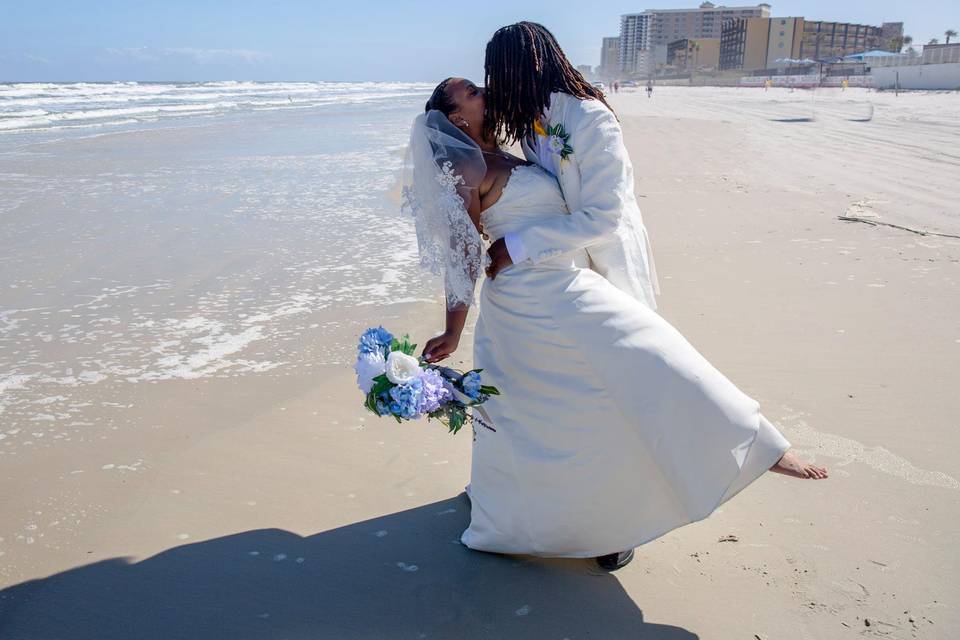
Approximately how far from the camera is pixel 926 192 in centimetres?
881

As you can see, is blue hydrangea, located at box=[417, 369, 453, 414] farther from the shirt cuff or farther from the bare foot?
the bare foot

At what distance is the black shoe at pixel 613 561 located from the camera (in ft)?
8.57

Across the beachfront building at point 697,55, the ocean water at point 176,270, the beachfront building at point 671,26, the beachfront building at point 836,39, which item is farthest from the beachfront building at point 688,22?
the ocean water at point 176,270

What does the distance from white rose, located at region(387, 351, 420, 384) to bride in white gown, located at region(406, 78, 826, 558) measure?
0.89ft

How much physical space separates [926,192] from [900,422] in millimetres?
6431

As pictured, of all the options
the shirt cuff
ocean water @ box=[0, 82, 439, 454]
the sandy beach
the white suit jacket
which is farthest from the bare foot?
ocean water @ box=[0, 82, 439, 454]

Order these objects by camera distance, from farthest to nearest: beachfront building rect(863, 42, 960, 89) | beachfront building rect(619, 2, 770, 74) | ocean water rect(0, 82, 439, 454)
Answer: beachfront building rect(619, 2, 770, 74), beachfront building rect(863, 42, 960, 89), ocean water rect(0, 82, 439, 454)

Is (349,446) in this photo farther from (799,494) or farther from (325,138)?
(325,138)

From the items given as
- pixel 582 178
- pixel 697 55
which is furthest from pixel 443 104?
pixel 697 55

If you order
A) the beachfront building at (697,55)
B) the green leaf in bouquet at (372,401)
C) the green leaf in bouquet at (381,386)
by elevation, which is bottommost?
the green leaf in bouquet at (372,401)

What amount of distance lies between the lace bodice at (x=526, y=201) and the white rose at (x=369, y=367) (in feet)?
2.10

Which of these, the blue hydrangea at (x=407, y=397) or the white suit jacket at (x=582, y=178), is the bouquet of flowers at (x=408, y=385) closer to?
the blue hydrangea at (x=407, y=397)

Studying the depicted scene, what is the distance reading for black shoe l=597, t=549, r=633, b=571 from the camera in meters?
2.61

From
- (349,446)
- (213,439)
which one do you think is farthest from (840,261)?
(213,439)
